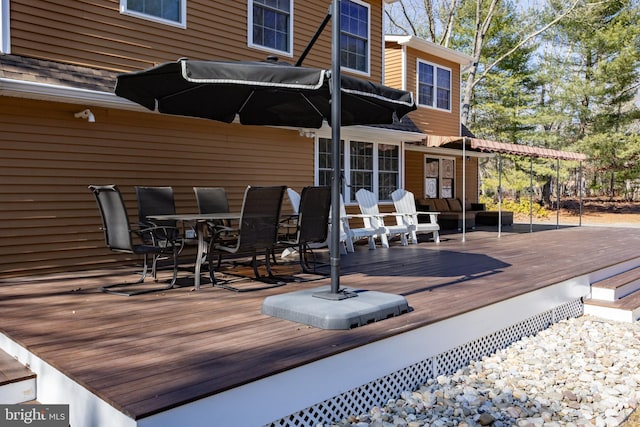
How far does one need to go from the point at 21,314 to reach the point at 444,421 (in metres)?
2.90

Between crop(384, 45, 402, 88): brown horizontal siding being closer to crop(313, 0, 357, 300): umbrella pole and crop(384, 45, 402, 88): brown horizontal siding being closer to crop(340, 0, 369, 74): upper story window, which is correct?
crop(340, 0, 369, 74): upper story window

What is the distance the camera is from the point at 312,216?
4832 millimetres

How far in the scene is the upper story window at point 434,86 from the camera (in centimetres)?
1209

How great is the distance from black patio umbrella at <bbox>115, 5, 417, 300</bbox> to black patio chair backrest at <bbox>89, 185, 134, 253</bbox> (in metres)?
0.93

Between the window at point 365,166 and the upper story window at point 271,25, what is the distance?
5.88ft

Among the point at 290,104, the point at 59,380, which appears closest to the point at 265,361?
the point at 59,380

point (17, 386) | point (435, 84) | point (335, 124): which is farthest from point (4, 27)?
point (435, 84)

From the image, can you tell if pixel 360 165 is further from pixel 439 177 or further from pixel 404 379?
pixel 404 379

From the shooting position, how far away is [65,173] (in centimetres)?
547

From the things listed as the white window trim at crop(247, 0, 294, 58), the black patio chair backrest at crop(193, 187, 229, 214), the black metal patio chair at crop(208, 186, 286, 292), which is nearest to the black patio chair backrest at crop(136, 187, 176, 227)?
the black patio chair backrest at crop(193, 187, 229, 214)

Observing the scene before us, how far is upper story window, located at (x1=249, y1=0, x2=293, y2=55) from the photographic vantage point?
24.2ft

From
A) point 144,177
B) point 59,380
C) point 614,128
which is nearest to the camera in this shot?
point 59,380

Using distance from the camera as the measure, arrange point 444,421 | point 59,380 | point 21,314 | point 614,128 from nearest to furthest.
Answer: point 59,380
point 444,421
point 21,314
point 614,128

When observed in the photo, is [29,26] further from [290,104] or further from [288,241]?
[288,241]
